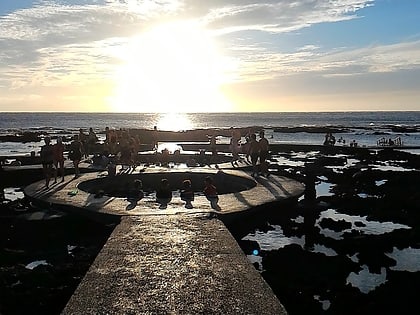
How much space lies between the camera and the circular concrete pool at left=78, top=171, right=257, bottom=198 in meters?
18.3

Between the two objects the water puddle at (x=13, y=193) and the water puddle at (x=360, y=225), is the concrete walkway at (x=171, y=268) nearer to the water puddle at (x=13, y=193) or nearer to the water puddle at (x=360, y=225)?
the water puddle at (x=360, y=225)

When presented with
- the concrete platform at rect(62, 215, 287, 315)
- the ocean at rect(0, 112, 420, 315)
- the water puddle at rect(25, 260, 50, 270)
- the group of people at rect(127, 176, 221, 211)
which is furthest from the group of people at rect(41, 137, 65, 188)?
the concrete platform at rect(62, 215, 287, 315)

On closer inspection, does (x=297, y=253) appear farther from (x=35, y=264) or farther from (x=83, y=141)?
(x=83, y=141)

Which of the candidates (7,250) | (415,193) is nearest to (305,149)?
(415,193)

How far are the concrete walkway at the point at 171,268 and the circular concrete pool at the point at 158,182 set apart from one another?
3945 millimetres

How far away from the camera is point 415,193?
21.0 meters

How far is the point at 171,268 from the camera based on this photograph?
331 inches

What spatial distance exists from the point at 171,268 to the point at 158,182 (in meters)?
11.7

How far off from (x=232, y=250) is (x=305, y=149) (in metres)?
37.8

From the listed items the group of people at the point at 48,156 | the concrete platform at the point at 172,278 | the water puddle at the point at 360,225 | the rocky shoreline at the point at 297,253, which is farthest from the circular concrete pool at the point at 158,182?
the concrete platform at the point at 172,278

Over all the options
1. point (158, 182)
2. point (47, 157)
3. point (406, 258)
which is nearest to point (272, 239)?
point (406, 258)

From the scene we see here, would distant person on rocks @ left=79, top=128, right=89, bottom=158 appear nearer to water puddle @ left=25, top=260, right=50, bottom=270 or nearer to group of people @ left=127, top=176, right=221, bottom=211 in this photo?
group of people @ left=127, top=176, right=221, bottom=211

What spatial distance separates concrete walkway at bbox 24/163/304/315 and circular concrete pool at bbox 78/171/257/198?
394 cm

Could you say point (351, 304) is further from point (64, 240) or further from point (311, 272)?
point (64, 240)
